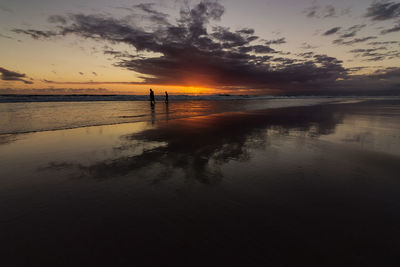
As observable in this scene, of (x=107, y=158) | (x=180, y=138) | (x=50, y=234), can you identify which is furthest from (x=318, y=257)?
(x=180, y=138)

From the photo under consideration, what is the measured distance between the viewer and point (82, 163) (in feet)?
17.0

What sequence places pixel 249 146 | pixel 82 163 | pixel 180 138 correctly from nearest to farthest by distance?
1. pixel 82 163
2. pixel 249 146
3. pixel 180 138

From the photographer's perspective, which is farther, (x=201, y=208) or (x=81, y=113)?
(x=81, y=113)

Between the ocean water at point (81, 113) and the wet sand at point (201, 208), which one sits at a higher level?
the ocean water at point (81, 113)

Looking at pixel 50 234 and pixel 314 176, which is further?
pixel 314 176

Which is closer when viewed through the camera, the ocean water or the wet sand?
the wet sand

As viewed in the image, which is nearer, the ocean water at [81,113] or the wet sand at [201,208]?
the wet sand at [201,208]

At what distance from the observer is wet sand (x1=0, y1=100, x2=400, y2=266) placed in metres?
2.22

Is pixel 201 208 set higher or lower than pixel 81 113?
lower

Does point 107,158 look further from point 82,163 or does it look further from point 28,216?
point 28,216

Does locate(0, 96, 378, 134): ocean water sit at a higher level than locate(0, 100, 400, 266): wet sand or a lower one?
higher

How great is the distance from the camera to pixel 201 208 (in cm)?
307

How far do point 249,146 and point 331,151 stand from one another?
8.69 feet

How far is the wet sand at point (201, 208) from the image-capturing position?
7.29 feet
